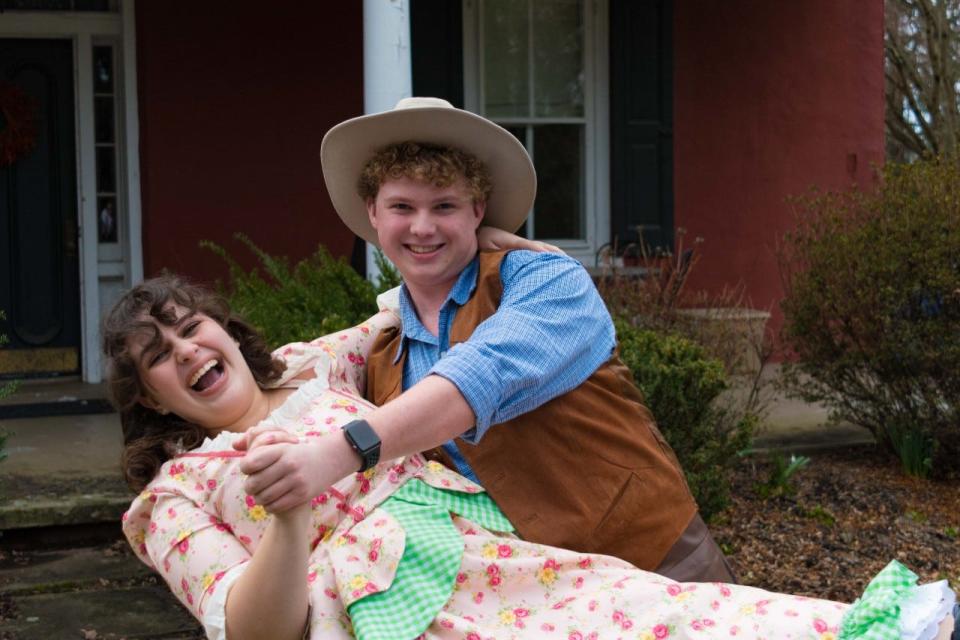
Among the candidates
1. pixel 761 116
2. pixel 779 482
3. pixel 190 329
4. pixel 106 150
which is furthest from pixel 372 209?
pixel 761 116

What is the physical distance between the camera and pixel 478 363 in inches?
87.8

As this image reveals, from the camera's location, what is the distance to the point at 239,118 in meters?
8.25

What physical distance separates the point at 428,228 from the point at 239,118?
5.97 meters

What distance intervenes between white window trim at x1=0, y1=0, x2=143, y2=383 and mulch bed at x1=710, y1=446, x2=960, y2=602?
4.44 meters

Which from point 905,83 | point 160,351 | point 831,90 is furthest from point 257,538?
point 905,83

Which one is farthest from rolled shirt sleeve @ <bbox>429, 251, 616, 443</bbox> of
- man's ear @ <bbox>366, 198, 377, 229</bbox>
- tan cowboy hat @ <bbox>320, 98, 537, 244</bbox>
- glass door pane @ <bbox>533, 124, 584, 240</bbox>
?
glass door pane @ <bbox>533, 124, 584, 240</bbox>

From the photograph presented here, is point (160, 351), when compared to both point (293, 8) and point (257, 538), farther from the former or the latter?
point (293, 8)

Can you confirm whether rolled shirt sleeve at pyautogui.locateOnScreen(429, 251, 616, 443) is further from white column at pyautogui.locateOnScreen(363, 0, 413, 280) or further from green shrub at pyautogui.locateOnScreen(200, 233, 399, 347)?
white column at pyautogui.locateOnScreen(363, 0, 413, 280)

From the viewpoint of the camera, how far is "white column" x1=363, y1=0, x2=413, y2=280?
5875 mm

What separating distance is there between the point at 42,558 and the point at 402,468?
330 centimetres

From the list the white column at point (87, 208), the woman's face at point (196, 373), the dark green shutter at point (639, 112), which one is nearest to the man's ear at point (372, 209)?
the woman's face at point (196, 373)

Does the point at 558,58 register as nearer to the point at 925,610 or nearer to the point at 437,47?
the point at 437,47

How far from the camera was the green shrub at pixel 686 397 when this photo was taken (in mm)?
4836

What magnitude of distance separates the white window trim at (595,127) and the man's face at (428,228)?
247 inches
